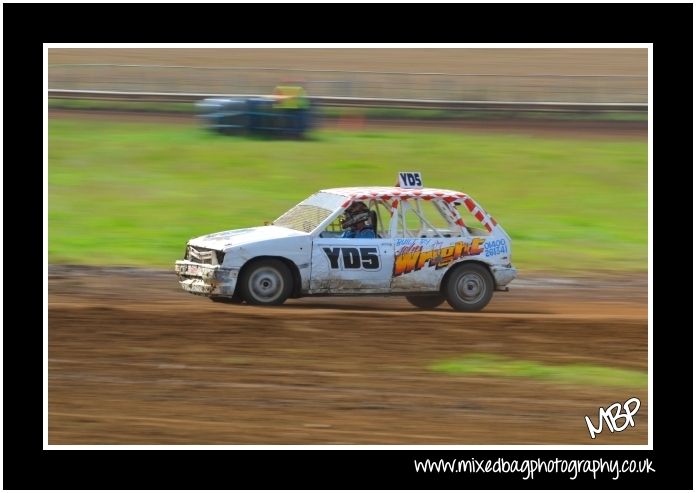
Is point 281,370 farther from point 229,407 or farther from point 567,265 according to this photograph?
point 567,265

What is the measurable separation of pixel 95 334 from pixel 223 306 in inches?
68.7

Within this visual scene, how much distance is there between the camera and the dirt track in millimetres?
8719

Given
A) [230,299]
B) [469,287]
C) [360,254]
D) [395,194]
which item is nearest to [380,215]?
[395,194]

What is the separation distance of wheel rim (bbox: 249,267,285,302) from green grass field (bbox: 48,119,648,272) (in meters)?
4.35

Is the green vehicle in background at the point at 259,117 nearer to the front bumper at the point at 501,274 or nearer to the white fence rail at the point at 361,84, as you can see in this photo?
the white fence rail at the point at 361,84

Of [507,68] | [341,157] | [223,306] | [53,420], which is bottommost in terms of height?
[53,420]

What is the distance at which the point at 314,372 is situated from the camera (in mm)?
10289

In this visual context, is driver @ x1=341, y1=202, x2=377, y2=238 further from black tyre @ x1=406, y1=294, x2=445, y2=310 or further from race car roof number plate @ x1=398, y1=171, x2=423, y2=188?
black tyre @ x1=406, y1=294, x2=445, y2=310

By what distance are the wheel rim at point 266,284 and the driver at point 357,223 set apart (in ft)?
3.21

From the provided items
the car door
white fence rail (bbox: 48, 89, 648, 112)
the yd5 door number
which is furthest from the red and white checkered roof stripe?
white fence rail (bbox: 48, 89, 648, 112)

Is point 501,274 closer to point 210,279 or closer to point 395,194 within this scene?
point 395,194

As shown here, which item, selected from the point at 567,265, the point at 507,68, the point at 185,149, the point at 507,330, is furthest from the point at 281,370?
the point at 507,68

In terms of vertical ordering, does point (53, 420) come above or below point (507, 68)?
below

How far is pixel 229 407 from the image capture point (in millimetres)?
9156
